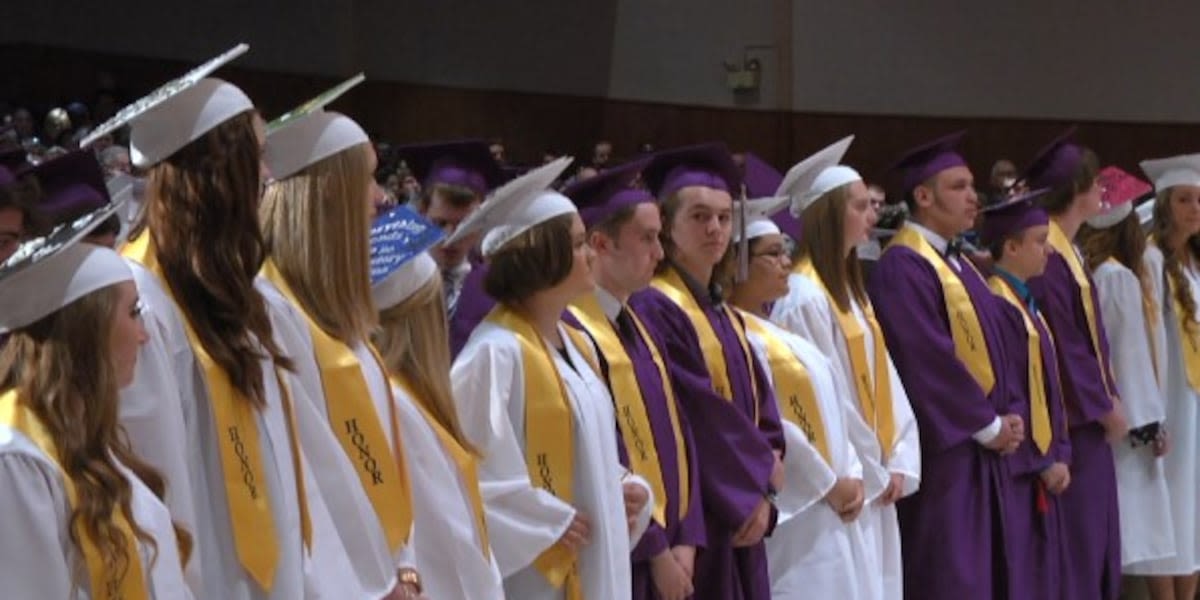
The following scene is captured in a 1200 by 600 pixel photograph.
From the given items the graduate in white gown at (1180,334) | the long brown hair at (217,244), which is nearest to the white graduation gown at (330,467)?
the long brown hair at (217,244)

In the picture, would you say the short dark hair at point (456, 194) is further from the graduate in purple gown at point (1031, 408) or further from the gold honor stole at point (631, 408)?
the graduate in purple gown at point (1031, 408)

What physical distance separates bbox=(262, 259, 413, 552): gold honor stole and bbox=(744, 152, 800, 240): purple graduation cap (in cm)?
273

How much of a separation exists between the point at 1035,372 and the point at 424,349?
11.2 feet

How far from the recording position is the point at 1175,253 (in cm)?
789

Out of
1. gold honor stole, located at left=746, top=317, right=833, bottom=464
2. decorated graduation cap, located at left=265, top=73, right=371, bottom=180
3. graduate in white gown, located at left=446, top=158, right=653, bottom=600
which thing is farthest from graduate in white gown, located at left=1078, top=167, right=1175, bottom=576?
decorated graduation cap, located at left=265, top=73, right=371, bottom=180

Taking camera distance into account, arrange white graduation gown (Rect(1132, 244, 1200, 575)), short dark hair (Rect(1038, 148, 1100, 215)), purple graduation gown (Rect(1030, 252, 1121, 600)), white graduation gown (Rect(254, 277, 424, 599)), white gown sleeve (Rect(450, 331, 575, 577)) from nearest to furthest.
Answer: white graduation gown (Rect(254, 277, 424, 599)) → white gown sleeve (Rect(450, 331, 575, 577)) → purple graduation gown (Rect(1030, 252, 1121, 600)) → short dark hair (Rect(1038, 148, 1100, 215)) → white graduation gown (Rect(1132, 244, 1200, 575))

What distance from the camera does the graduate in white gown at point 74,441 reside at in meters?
2.73

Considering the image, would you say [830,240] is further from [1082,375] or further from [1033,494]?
[1082,375]

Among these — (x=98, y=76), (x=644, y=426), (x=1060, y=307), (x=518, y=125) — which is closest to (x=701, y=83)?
(x=518, y=125)

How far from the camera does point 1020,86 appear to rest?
557 inches

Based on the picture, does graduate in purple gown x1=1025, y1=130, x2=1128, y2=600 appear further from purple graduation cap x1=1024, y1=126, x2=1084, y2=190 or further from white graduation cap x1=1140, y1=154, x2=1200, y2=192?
white graduation cap x1=1140, y1=154, x2=1200, y2=192

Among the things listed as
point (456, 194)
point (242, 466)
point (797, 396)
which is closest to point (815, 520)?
point (797, 396)

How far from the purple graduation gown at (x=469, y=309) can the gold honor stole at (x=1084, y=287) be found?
11.4ft

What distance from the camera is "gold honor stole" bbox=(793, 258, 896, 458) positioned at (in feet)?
19.7
